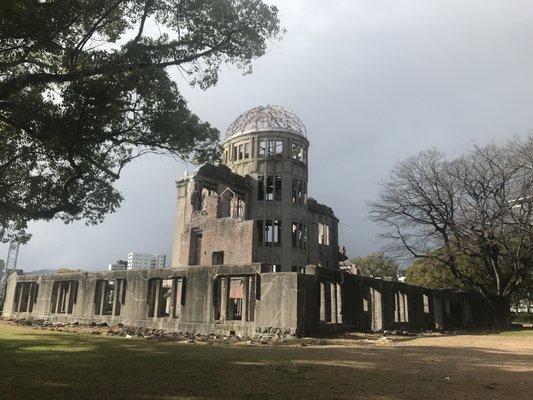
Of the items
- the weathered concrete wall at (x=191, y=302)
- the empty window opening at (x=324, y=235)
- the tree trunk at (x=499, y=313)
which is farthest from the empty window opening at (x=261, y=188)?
the tree trunk at (x=499, y=313)

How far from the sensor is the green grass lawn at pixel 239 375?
6.12 meters

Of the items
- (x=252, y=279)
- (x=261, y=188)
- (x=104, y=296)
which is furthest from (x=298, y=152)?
(x=252, y=279)

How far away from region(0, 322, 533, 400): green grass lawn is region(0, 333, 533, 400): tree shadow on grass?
0.04 feet

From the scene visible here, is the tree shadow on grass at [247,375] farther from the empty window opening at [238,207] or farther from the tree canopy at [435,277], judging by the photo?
the tree canopy at [435,277]

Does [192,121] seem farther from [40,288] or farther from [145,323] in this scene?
[40,288]

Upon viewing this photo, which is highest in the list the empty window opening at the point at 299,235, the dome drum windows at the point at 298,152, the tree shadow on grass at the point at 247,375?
the dome drum windows at the point at 298,152

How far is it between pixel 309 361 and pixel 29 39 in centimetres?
945

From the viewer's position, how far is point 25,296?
3288 centimetres

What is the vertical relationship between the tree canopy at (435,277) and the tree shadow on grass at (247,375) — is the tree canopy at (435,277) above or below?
above

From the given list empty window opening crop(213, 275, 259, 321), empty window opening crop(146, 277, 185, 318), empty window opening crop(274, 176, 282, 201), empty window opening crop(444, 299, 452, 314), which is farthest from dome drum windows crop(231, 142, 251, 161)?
empty window opening crop(213, 275, 259, 321)

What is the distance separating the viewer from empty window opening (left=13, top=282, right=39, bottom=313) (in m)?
32.3

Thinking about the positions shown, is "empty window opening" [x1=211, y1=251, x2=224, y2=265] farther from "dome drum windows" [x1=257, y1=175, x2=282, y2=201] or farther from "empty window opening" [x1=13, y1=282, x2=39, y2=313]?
"empty window opening" [x1=13, y1=282, x2=39, y2=313]

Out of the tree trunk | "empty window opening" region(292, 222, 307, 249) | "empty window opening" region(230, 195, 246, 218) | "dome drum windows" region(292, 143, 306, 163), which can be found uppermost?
"dome drum windows" region(292, 143, 306, 163)

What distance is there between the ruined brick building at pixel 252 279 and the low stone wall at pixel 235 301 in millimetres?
54
